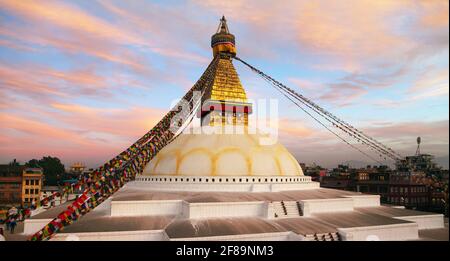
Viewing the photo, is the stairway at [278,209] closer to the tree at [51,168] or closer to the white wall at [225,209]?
the white wall at [225,209]

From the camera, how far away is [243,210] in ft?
52.1

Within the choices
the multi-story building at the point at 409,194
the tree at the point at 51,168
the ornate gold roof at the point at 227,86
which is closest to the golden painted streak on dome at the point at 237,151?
the ornate gold roof at the point at 227,86

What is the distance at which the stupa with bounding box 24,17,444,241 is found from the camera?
1311cm

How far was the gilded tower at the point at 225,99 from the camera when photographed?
24.6m

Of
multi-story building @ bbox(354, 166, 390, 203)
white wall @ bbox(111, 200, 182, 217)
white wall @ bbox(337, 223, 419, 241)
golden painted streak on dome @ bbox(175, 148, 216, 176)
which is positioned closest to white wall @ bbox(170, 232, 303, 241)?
white wall @ bbox(337, 223, 419, 241)

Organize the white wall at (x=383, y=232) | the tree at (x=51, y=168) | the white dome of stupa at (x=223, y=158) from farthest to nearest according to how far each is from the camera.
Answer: the tree at (x=51, y=168), the white dome of stupa at (x=223, y=158), the white wall at (x=383, y=232)

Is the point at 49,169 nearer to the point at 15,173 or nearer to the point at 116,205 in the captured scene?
the point at 15,173

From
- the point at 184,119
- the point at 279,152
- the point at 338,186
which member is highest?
the point at 184,119

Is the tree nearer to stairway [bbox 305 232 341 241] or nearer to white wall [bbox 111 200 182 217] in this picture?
white wall [bbox 111 200 182 217]

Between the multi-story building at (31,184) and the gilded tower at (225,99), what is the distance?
1178 inches

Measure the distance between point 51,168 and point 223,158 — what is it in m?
53.3

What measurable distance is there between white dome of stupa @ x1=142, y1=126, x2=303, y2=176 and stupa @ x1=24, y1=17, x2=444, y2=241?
6 cm
